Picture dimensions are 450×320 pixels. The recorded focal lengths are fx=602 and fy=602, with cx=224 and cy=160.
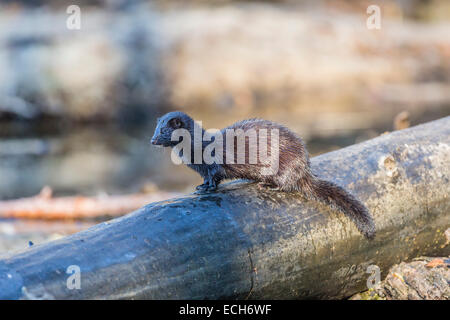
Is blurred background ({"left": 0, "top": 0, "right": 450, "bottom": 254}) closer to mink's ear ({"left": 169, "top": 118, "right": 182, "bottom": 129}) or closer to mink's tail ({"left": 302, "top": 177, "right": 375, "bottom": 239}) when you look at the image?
mink's ear ({"left": 169, "top": 118, "right": 182, "bottom": 129})

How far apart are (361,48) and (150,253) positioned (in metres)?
13.9

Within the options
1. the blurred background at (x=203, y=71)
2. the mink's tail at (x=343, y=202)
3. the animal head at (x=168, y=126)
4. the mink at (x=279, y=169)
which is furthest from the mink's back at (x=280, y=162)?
the blurred background at (x=203, y=71)

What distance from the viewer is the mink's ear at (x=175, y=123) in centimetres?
351

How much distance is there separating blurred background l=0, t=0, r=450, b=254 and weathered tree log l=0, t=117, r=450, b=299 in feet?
22.6

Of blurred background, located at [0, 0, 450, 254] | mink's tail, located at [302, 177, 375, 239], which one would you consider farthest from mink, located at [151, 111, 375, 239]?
blurred background, located at [0, 0, 450, 254]

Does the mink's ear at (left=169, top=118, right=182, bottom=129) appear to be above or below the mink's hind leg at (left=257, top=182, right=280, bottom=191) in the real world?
above

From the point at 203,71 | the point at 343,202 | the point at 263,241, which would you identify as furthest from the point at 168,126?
the point at 203,71

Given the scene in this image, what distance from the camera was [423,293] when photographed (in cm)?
330

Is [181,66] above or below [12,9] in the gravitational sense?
below

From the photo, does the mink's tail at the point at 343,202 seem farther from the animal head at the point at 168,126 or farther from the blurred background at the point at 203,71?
the blurred background at the point at 203,71

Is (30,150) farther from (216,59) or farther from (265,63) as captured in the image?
(265,63)

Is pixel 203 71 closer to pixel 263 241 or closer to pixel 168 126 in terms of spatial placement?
pixel 168 126

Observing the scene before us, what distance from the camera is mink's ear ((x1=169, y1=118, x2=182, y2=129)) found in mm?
3514
